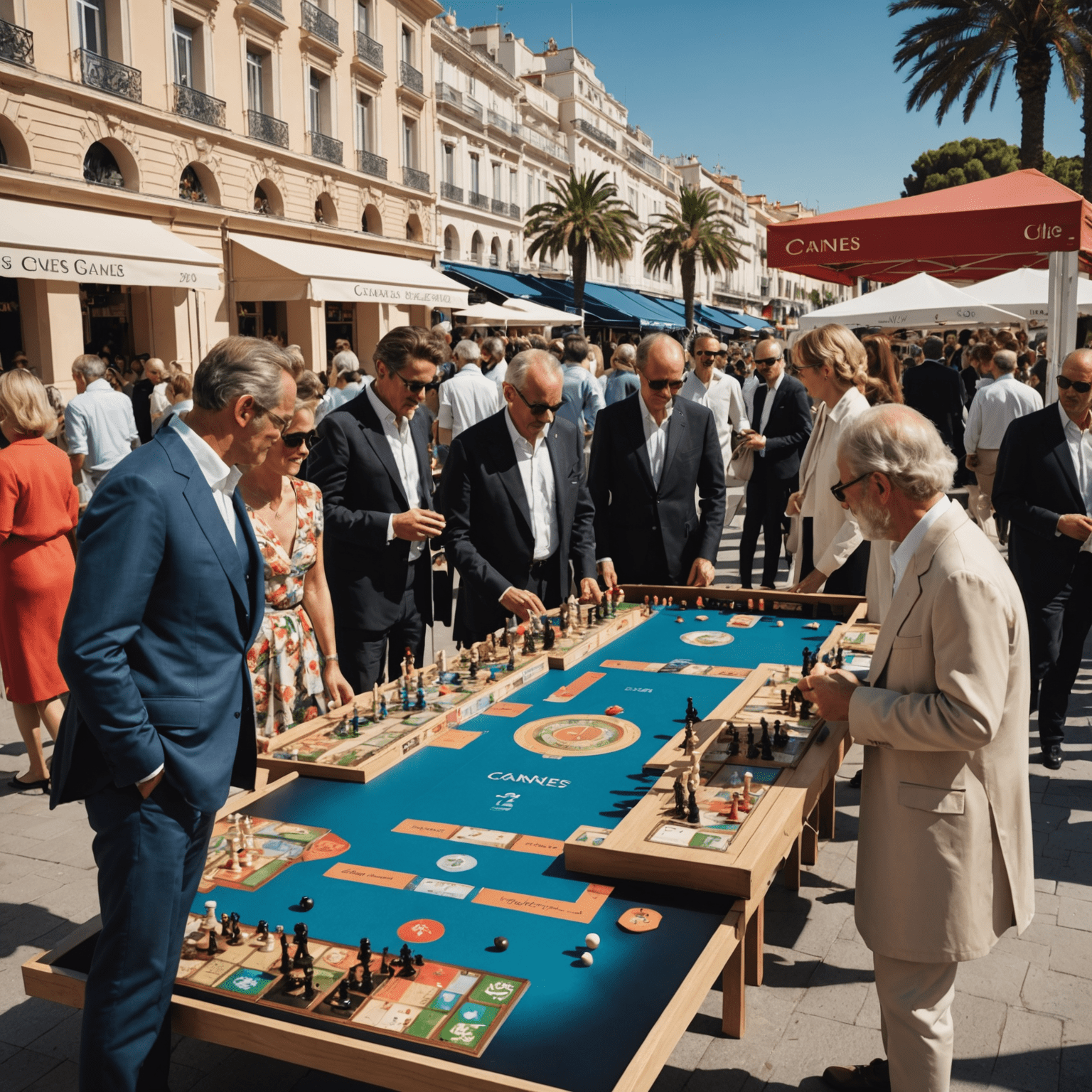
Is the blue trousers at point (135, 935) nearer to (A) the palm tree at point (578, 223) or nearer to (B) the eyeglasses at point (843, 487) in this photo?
(B) the eyeglasses at point (843, 487)

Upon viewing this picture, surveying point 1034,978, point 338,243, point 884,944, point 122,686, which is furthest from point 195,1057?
point 338,243

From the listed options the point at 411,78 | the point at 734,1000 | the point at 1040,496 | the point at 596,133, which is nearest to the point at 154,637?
the point at 734,1000

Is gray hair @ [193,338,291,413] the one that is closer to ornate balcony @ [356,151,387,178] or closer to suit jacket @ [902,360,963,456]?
suit jacket @ [902,360,963,456]

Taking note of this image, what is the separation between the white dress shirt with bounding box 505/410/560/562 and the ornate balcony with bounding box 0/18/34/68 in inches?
611

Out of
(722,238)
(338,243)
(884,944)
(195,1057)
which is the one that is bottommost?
(195,1057)

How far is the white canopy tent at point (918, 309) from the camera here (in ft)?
40.0

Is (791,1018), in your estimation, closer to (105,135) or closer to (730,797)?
(730,797)

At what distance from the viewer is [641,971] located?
7.41 ft

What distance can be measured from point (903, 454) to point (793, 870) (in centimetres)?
229

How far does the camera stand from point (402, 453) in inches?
194

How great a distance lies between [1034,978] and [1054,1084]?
0.61m

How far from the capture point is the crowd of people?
2.38 m

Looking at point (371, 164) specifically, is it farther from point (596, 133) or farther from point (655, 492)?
point (596, 133)

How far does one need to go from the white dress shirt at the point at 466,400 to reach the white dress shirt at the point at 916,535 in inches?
294
